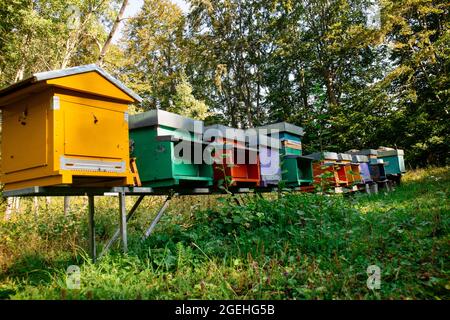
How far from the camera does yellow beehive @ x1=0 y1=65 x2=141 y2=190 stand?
3641 millimetres

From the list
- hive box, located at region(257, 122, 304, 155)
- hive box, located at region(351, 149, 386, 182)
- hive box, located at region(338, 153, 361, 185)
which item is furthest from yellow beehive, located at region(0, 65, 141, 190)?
hive box, located at region(351, 149, 386, 182)

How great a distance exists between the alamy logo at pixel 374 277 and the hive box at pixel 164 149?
8.84 ft

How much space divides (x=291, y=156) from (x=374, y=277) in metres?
5.18

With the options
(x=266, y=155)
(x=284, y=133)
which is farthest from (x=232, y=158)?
(x=284, y=133)

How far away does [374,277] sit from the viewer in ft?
10.2

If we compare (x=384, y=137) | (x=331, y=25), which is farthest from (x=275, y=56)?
(x=384, y=137)

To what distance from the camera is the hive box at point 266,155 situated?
679 cm

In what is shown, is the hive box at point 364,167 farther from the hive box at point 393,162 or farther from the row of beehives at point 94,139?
the row of beehives at point 94,139

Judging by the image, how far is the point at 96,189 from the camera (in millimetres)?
4406

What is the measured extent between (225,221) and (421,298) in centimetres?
260

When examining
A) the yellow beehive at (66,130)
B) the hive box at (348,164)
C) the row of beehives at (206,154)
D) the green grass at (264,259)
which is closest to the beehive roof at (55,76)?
the yellow beehive at (66,130)

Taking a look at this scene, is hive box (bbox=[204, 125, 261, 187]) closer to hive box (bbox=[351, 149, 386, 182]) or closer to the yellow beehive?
the yellow beehive

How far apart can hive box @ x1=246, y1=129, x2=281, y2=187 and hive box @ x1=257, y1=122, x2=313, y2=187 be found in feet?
1.00

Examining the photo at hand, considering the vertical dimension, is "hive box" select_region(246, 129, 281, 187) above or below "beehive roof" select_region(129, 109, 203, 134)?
below
